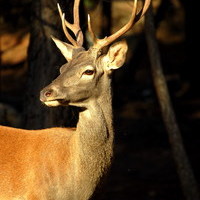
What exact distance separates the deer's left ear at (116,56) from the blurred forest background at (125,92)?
1.00 meters

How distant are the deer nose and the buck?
1.2 inches

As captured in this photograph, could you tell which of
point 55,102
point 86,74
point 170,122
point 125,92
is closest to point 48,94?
point 55,102

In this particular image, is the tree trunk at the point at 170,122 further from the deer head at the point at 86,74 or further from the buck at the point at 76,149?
the buck at the point at 76,149

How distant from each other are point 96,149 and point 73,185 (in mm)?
412

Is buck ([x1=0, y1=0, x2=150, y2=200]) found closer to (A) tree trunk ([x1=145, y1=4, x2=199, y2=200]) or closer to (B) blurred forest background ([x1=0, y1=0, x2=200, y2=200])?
(B) blurred forest background ([x1=0, y1=0, x2=200, y2=200])

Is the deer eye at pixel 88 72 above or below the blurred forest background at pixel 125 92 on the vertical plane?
A: above

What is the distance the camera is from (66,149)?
6.86m

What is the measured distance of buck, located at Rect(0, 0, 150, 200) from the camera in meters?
6.65

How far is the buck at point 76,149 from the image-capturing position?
262 inches

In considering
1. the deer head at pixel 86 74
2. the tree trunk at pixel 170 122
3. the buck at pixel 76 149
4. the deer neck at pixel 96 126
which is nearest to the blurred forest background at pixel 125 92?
the buck at pixel 76 149

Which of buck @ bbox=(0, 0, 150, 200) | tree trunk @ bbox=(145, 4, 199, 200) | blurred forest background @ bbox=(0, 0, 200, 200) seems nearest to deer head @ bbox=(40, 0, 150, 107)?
buck @ bbox=(0, 0, 150, 200)

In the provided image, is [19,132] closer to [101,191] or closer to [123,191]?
[101,191]

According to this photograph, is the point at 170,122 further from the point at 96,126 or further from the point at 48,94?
the point at 48,94

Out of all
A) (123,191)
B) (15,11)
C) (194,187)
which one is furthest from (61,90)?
(15,11)
